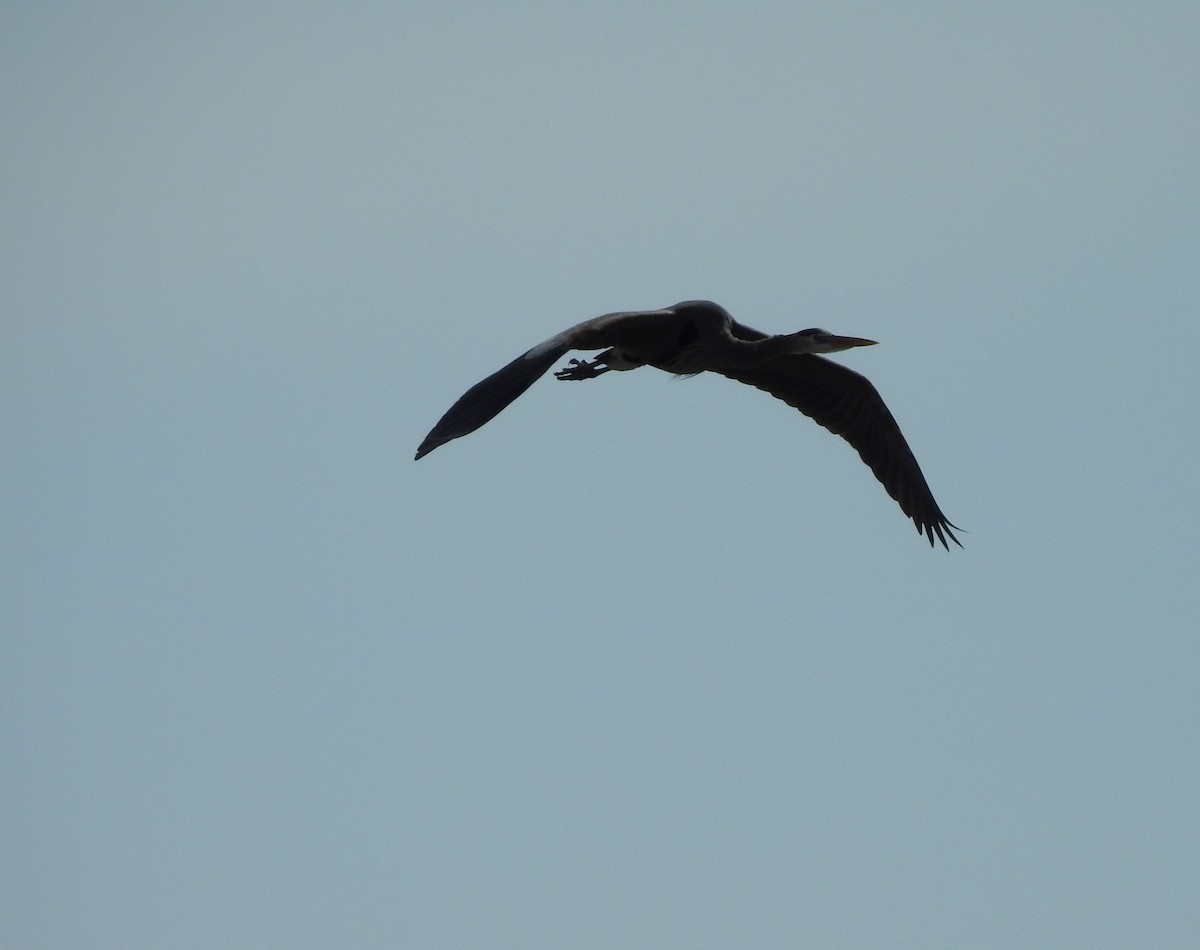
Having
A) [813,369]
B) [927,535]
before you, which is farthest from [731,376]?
[927,535]

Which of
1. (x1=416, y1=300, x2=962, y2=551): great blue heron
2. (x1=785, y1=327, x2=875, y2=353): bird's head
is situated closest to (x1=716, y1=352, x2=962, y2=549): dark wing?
(x1=416, y1=300, x2=962, y2=551): great blue heron

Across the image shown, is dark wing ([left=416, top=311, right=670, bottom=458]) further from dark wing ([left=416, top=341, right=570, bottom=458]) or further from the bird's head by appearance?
the bird's head

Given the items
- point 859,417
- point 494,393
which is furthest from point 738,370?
point 494,393

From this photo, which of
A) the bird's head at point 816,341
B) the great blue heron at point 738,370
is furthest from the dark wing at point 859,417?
the bird's head at point 816,341

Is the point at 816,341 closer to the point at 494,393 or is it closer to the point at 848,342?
the point at 848,342

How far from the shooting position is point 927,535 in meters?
18.6

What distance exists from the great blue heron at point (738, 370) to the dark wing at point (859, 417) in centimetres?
1

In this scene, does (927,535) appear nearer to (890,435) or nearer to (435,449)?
(890,435)

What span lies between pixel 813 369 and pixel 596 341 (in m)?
3.61

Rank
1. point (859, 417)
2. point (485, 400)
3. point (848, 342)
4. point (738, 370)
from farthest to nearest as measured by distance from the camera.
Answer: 1. point (859, 417)
2. point (738, 370)
3. point (848, 342)
4. point (485, 400)

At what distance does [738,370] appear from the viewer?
17547 mm

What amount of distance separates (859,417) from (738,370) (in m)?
1.59

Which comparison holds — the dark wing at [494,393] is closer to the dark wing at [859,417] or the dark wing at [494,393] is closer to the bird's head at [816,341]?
the bird's head at [816,341]

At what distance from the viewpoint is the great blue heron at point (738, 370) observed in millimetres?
13156
